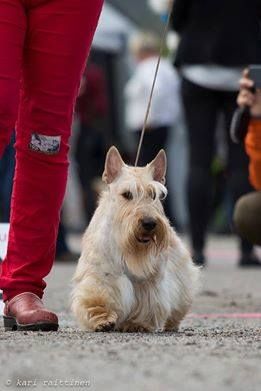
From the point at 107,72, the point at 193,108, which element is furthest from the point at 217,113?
the point at 107,72

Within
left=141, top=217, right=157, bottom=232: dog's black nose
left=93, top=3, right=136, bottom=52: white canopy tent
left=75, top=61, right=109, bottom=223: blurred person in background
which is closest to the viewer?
left=141, top=217, right=157, bottom=232: dog's black nose

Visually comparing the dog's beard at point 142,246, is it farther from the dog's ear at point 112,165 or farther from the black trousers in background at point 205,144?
the black trousers in background at point 205,144

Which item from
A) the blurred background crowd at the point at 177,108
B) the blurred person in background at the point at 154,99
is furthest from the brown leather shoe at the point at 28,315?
the blurred person in background at the point at 154,99

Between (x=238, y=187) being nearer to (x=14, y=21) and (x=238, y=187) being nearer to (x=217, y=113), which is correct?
(x=217, y=113)

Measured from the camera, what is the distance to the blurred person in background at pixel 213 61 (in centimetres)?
997

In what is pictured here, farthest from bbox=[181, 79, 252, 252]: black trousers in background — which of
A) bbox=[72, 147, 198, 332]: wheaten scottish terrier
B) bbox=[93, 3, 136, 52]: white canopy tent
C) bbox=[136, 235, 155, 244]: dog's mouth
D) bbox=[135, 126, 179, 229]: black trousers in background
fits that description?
bbox=[93, 3, 136, 52]: white canopy tent

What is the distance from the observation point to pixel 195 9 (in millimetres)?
10047

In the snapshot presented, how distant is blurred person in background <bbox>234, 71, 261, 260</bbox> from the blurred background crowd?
2.30 metres

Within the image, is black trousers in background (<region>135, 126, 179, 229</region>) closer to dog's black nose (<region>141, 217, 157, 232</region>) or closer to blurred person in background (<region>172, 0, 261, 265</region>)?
blurred person in background (<region>172, 0, 261, 265</region>)

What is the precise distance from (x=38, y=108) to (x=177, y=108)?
10.3 meters

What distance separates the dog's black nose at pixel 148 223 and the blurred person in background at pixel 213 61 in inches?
176

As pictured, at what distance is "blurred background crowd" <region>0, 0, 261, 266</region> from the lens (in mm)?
10008

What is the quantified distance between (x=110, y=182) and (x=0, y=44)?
81cm

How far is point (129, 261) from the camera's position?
561 cm
